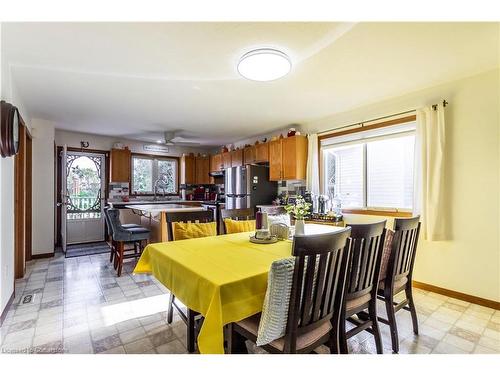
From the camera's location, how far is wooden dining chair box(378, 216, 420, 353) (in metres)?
1.75

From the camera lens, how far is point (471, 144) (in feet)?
8.46

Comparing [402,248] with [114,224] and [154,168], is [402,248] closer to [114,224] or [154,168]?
[114,224]

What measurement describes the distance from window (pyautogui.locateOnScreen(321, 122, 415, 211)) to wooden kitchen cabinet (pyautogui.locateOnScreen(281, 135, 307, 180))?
0.33 meters

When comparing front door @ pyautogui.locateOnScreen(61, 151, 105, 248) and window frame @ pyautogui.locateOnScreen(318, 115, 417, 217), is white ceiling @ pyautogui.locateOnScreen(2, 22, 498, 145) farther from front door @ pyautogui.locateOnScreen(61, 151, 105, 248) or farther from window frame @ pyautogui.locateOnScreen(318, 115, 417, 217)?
front door @ pyautogui.locateOnScreen(61, 151, 105, 248)

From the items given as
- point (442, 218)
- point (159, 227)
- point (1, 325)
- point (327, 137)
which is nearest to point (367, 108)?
point (327, 137)

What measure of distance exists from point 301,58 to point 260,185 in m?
2.80

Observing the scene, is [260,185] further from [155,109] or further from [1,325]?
[1,325]

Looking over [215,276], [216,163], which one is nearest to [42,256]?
[216,163]

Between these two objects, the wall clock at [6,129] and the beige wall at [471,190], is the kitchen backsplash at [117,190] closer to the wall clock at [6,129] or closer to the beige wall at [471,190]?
the wall clock at [6,129]

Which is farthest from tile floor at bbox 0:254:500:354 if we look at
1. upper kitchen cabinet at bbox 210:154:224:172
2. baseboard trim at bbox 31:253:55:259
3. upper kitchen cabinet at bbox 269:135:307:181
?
upper kitchen cabinet at bbox 210:154:224:172

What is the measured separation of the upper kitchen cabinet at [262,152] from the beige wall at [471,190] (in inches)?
101

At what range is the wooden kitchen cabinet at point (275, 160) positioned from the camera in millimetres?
4457

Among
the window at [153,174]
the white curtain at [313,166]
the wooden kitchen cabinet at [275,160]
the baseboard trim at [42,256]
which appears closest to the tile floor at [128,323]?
the baseboard trim at [42,256]

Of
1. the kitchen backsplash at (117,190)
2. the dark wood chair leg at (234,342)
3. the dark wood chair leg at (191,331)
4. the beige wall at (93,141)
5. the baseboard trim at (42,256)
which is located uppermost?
the beige wall at (93,141)
